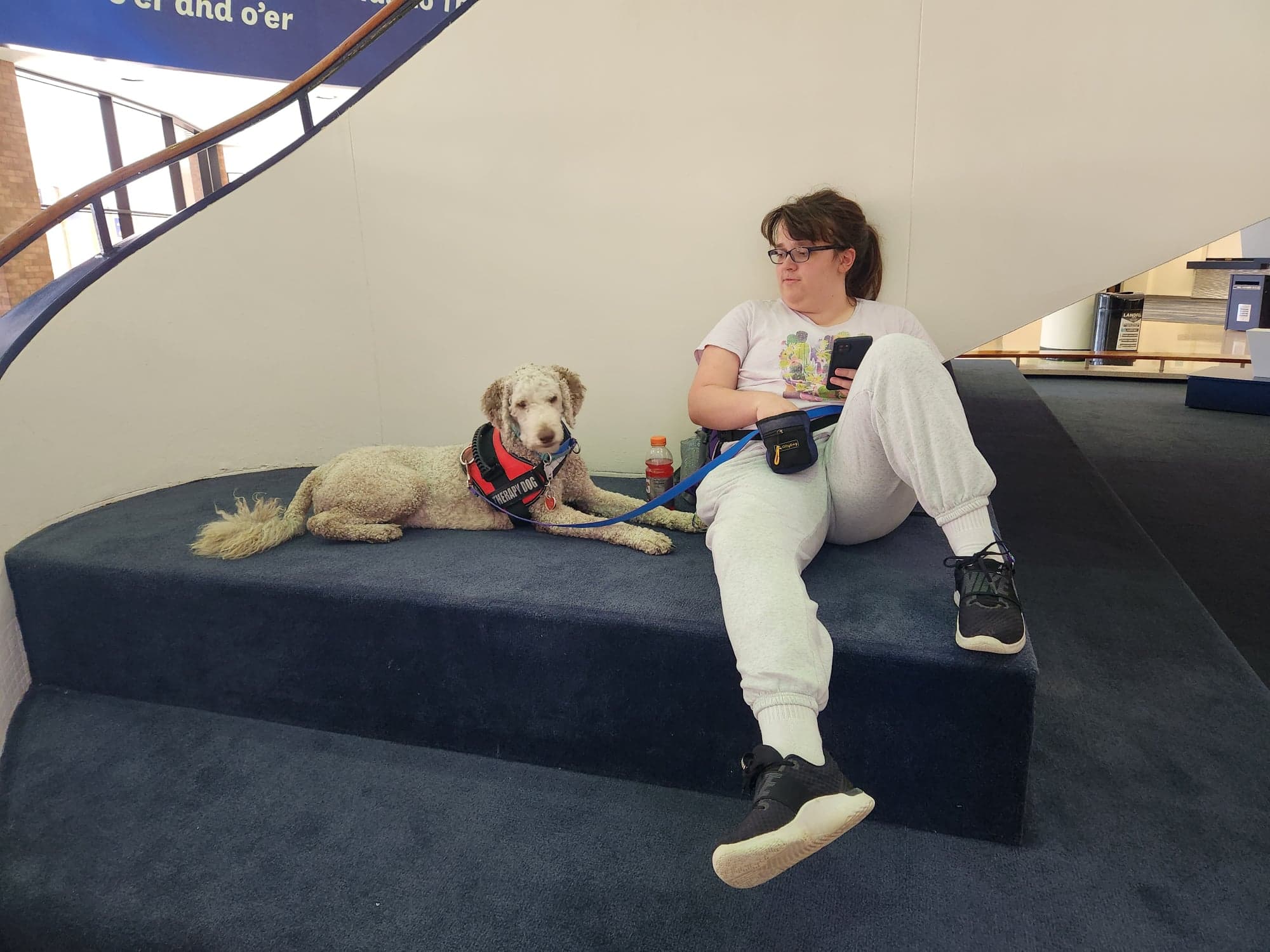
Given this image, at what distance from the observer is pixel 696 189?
79.4 inches

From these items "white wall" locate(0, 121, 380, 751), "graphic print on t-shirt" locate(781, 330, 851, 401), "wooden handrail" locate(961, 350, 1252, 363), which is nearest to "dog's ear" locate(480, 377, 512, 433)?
"graphic print on t-shirt" locate(781, 330, 851, 401)

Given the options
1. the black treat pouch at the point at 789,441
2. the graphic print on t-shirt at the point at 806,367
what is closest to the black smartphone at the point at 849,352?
the graphic print on t-shirt at the point at 806,367

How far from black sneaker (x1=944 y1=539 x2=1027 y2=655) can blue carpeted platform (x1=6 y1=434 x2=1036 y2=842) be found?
0.04m

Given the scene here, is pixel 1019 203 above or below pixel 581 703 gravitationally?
above

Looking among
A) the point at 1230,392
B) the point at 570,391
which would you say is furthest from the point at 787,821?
the point at 1230,392

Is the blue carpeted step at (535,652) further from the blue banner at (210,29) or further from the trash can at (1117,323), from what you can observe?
the trash can at (1117,323)

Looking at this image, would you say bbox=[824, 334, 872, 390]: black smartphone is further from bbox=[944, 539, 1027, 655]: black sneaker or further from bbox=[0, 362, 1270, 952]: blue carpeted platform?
bbox=[0, 362, 1270, 952]: blue carpeted platform

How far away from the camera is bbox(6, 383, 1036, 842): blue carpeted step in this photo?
1.18 metres

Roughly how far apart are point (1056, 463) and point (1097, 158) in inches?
74.5

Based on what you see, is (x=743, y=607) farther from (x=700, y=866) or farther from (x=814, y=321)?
(x=814, y=321)

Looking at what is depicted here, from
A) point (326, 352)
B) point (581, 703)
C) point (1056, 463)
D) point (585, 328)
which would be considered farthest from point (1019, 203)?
point (326, 352)

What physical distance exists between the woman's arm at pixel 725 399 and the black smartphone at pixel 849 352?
4.9 inches

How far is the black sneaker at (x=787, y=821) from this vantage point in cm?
88

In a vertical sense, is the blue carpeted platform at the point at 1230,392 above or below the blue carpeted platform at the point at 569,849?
above
